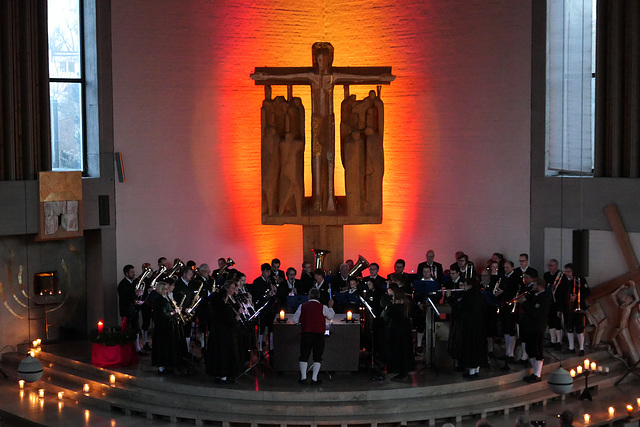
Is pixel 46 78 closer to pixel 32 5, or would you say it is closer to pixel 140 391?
pixel 32 5

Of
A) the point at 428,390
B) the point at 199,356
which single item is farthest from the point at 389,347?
the point at 199,356

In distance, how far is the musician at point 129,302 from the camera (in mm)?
15141

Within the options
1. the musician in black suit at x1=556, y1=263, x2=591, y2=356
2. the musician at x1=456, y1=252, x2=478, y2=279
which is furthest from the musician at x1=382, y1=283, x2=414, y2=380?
the musician in black suit at x1=556, y1=263, x2=591, y2=356

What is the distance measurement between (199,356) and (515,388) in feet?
15.9

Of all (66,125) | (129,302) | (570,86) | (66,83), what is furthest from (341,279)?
(66,83)

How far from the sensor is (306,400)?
1292 centimetres

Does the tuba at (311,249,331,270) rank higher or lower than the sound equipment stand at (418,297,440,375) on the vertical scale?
higher

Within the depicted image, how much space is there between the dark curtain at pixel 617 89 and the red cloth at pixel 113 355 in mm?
8065

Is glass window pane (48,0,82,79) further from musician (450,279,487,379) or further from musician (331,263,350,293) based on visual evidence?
musician (450,279,487,379)

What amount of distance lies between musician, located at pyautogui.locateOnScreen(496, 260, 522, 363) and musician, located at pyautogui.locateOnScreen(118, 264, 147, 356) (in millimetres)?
5590

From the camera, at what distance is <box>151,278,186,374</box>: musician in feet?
44.7

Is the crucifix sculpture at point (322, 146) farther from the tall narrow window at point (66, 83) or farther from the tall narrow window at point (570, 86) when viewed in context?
the tall narrow window at point (66, 83)

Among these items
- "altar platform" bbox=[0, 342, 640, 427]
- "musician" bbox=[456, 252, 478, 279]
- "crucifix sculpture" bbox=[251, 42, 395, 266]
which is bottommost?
"altar platform" bbox=[0, 342, 640, 427]

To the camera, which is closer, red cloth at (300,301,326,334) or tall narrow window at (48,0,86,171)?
red cloth at (300,301,326,334)
